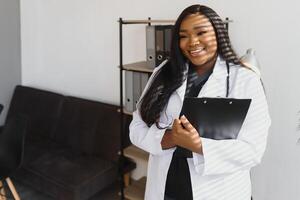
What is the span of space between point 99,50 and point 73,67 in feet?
1.38

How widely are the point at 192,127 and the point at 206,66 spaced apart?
0.29 metres

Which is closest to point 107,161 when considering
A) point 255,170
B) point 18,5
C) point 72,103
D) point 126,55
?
point 72,103

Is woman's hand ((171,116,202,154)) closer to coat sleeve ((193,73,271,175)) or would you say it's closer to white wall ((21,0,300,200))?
coat sleeve ((193,73,271,175))

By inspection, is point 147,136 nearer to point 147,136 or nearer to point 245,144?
point 147,136

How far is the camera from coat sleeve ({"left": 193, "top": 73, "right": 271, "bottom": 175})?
122 cm

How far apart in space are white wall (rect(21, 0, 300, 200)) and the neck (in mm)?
793

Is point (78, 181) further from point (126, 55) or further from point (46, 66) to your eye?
point (46, 66)

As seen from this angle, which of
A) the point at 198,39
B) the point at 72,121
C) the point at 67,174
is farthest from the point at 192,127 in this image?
the point at 72,121

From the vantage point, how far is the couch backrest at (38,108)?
3.20 metres

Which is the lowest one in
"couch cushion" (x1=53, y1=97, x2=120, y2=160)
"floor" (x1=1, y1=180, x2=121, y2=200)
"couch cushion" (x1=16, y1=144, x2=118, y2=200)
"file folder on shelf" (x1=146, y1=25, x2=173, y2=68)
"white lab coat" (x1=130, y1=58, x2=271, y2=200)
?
"floor" (x1=1, y1=180, x2=121, y2=200)

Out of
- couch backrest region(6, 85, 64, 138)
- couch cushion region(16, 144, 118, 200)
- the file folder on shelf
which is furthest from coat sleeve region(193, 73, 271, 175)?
couch backrest region(6, 85, 64, 138)

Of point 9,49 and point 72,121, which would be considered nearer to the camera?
point 72,121

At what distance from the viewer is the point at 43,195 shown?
9.12 feet

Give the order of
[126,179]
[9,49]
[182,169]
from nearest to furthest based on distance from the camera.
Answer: [182,169] → [126,179] → [9,49]
